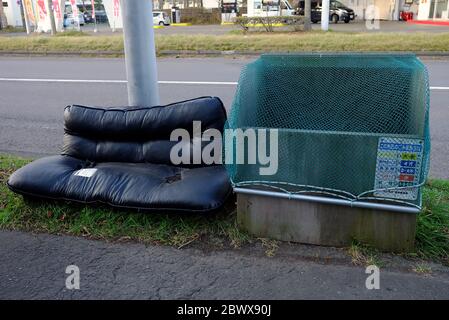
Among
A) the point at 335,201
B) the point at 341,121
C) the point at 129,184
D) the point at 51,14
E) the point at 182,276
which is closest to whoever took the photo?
the point at 182,276

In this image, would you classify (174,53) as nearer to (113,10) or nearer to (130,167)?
(113,10)

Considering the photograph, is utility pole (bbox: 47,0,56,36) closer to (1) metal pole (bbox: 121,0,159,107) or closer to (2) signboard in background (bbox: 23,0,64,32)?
(2) signboard in background (bbox: 23,0,64,32)

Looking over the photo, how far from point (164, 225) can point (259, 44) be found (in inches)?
503

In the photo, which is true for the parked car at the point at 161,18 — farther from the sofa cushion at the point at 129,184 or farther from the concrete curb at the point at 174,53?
the sofa cushion at the point at 129,184

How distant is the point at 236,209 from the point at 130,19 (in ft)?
6.54

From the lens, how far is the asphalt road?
241 inches

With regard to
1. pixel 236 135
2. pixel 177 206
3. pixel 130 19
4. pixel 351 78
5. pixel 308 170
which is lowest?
pixel 177 206

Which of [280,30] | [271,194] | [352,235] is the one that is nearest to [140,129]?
[271,194]

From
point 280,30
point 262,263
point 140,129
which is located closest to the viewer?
point 262,263

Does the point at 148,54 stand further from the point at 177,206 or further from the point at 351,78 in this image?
the point at 351,78

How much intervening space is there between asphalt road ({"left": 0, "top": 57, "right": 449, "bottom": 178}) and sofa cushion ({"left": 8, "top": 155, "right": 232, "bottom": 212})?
82.2 inches

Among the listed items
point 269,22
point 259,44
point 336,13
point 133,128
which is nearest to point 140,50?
point 133,128

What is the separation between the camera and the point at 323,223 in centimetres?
305

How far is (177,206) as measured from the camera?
10.7 feet
